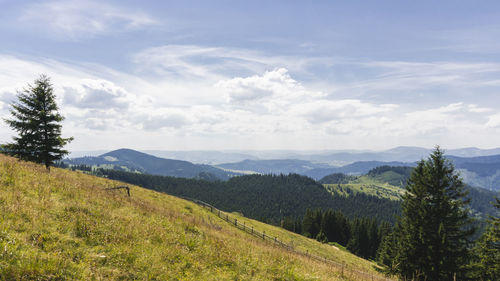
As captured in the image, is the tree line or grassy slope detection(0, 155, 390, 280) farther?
the tree line

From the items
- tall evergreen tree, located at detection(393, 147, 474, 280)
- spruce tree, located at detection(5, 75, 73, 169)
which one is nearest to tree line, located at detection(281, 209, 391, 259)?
tall evergreen tree, located at detection(393, 147, 474, 280)

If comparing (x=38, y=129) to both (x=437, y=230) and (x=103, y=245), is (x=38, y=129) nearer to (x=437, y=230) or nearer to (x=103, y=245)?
(x=103, y=245)

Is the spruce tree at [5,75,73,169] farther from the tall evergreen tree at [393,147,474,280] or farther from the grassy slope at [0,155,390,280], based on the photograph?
the tall evergreen tree at [393,147,474,280]

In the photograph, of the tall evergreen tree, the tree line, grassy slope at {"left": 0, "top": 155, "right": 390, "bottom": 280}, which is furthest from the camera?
the tree line

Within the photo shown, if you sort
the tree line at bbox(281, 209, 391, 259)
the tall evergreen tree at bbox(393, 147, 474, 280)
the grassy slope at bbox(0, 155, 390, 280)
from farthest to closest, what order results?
→ 1. the tree line at bbox(281, 209, 391, 259)
2. the tall evergreen tree at bbox(393, 147, 474, 280)
3. the grassy slope at bbox(0, 155, 390, 280)

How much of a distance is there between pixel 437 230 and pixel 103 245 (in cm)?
2234

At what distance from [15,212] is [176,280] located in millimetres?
5699

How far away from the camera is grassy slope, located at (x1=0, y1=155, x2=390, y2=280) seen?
5906 mm

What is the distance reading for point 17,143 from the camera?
78.3ft

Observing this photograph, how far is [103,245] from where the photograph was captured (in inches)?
296

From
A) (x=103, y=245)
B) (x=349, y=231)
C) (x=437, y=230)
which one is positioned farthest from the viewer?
(x=349, y=231)

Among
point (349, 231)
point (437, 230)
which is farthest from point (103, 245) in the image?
point (349, 231)

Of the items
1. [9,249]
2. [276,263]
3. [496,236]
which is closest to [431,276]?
[496,236]

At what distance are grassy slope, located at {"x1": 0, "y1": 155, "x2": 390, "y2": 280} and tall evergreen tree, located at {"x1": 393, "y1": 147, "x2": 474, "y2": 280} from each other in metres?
12.1
